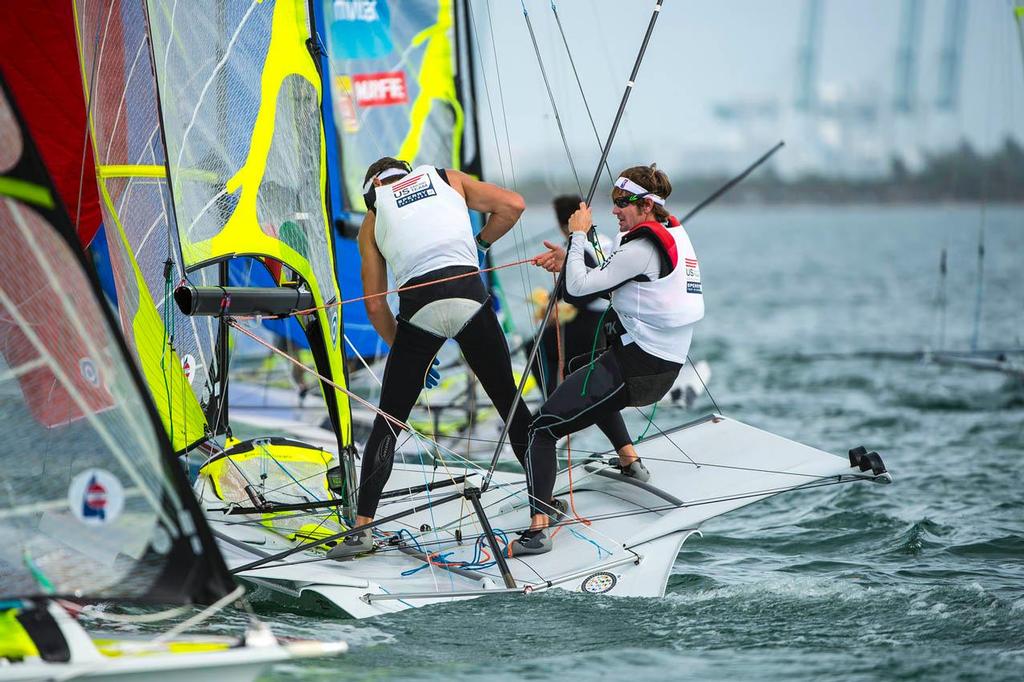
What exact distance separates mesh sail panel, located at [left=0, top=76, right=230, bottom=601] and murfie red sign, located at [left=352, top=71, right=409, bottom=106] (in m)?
5.71

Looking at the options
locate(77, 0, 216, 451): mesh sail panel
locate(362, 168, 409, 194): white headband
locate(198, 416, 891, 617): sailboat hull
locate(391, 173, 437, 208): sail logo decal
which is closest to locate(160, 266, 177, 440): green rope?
locate(77, 0, 216, 451): mesh sail panel

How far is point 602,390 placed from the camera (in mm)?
4527

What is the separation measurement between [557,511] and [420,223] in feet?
3.99

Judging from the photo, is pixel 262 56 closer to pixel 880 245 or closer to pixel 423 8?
pixel 423 8

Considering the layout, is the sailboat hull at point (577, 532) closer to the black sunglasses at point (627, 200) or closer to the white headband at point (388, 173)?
the black sunglasses at point (627, 200)

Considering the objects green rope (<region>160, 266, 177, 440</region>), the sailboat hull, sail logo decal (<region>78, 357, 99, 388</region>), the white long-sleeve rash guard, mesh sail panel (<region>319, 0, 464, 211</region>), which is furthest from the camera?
mesh sail panel (<region>319, 0, 464, 211</region>)

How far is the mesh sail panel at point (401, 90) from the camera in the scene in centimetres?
880

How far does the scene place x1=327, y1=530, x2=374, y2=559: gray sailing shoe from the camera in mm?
Result: 4539

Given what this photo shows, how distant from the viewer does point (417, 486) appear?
5469 millimetres

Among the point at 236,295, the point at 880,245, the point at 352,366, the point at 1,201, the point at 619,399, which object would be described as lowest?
the point at 880,245

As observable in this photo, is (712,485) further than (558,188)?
No

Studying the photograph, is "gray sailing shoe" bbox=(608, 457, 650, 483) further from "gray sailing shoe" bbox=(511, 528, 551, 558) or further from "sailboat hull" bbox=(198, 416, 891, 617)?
"gray sailing shoe" bbox=(511, 528, 551, 558)

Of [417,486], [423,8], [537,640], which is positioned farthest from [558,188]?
[537,640]

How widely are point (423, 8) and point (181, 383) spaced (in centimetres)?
445
